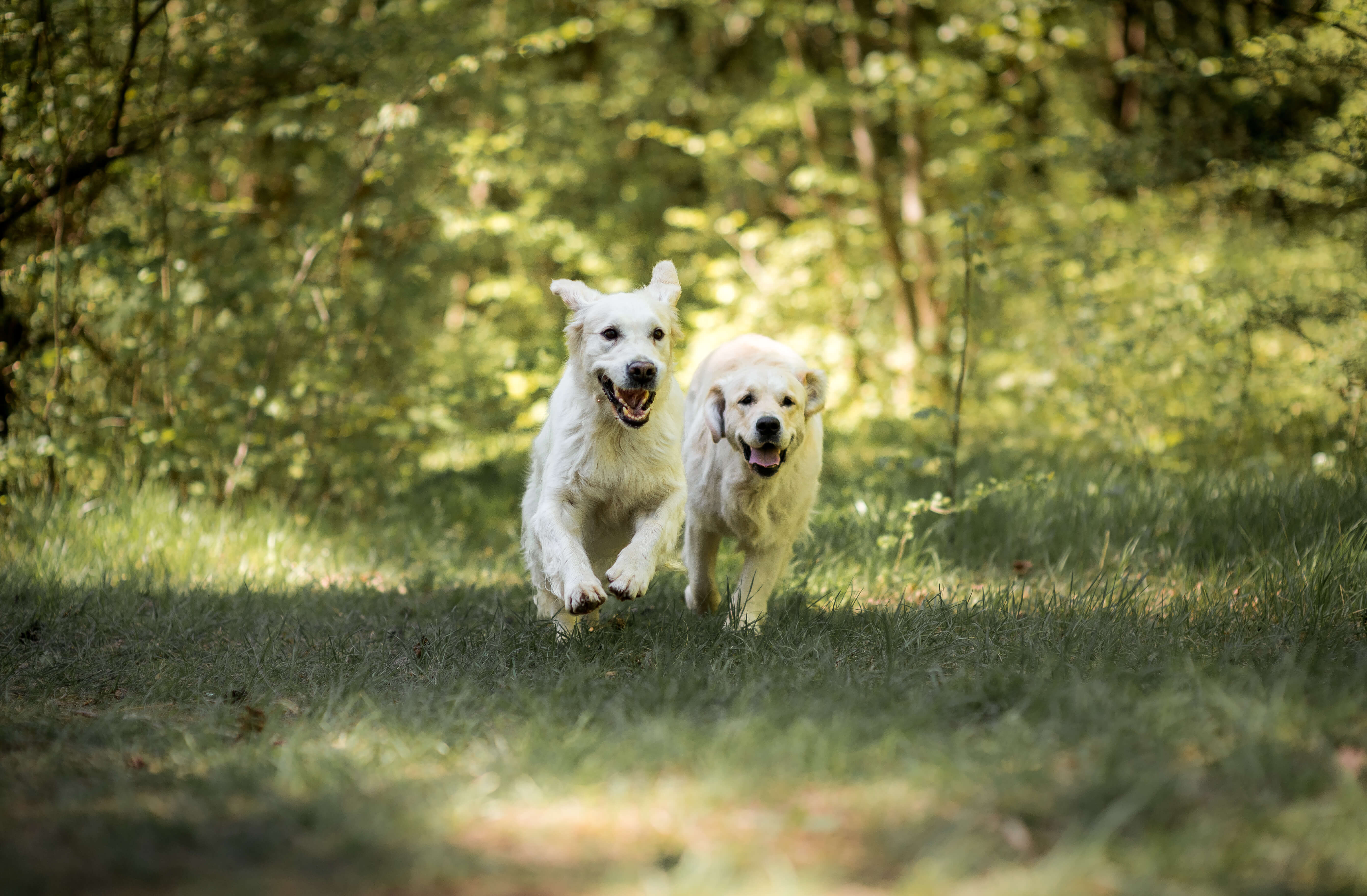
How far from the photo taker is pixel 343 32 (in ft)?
24.1

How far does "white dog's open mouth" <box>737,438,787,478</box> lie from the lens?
4.04 m

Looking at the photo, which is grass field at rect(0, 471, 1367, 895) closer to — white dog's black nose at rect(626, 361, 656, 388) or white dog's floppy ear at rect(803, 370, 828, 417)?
white dog's floppy ear at rect(803, 370, 828, 417)

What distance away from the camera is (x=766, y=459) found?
4.05 m

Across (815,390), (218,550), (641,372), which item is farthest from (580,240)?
(641,372)

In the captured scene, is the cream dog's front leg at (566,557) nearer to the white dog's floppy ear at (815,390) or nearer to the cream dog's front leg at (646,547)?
the cream dog's front leg at (646,547)

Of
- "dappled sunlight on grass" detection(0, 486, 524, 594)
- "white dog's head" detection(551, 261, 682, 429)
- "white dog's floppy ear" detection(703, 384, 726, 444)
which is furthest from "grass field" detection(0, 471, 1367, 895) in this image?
"white dog's head" detection(551, 261, 682, 429)

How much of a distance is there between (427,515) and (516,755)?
4305 mm

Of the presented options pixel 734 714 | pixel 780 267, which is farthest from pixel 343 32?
pixel 734 714

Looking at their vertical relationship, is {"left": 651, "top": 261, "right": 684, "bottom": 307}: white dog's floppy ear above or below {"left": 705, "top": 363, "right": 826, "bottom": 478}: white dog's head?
above

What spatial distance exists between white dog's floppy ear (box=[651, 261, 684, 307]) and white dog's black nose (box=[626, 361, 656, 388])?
1.70 feet

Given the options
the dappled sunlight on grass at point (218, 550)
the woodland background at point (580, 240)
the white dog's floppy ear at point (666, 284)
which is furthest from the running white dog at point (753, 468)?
the dappled sunlight on grass at point (218, 550)

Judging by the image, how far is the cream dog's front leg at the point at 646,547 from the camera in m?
3.62

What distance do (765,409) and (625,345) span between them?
62cm

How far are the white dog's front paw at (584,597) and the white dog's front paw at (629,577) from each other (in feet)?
0.17
